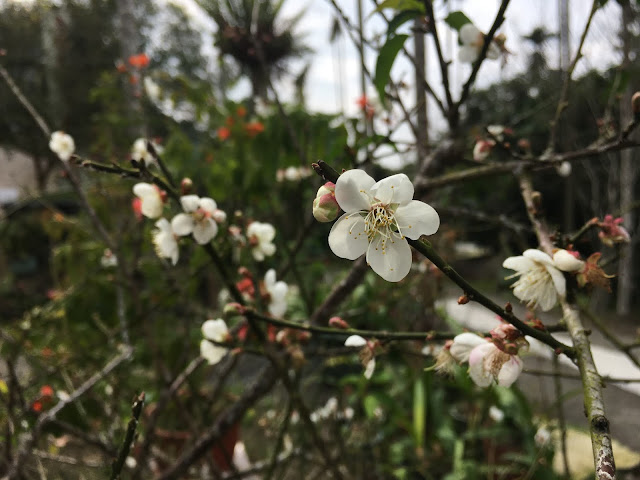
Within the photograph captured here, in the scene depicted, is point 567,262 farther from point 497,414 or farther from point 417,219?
point 497,414

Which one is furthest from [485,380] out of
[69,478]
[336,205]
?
[69,478]

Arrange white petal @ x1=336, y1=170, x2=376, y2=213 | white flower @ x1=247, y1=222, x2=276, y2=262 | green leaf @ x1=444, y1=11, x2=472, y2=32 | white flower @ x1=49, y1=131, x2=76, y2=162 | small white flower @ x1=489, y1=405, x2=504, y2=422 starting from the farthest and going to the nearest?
1. small white flower @ x1=489, y1=405, x2=504, y2=422
2. white flower @ x1=49, y1=131, x2=76, y2=162
3. white flower @ x1=247, y1=222, x2=276, y2=262
4. green leaf @ x1=444, y1=11, x2=472, y2=32
5. white petal @ x1=336, y1=170, x2=376, y2=213

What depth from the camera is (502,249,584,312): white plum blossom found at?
41cm

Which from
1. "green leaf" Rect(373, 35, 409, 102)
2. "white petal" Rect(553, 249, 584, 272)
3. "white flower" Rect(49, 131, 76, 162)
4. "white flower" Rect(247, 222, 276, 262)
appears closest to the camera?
"white petal" Rect(553, 249, 584, 272)

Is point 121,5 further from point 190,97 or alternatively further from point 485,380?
point 485,380

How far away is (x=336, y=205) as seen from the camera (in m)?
0.32

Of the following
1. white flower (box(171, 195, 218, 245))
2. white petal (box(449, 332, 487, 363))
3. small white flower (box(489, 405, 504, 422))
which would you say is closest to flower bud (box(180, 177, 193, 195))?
white flower (box(171, 195, 218, 245))

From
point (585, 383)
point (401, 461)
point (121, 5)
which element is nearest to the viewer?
point (585, 383)

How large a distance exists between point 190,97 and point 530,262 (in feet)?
6.76

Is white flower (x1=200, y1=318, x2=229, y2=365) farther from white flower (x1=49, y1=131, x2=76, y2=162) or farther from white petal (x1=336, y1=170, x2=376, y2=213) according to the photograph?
white flower (x1=49, y1=131, x2=76, y2=162)

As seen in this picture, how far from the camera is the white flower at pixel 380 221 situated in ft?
1.01

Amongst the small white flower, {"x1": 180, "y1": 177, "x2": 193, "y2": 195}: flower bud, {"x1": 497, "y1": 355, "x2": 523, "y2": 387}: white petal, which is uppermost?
{"x1": 180, "y1": 177, "x2": 193, "y2": 195}: flower bud

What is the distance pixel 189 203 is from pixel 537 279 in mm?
437

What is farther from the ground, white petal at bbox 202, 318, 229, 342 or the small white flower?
white petal at bbox 202, 318, 229, 342
